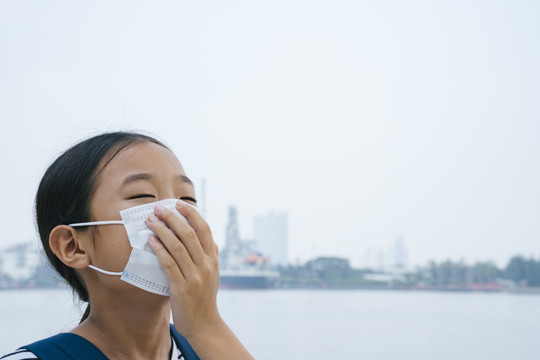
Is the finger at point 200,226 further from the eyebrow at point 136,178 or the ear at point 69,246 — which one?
the ear at point 69,246

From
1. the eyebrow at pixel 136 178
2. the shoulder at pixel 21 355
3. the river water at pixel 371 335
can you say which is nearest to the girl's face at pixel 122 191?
the eyebrow at pixel 136 178

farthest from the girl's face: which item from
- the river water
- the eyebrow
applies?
the river water

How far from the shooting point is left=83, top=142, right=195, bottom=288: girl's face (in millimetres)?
1058

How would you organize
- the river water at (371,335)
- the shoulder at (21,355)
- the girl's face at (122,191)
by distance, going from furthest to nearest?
the river water at (371,335) → the girl's face at (122,191) → the shoulder at (21,355)

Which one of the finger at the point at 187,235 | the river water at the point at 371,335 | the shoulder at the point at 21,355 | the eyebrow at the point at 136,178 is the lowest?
the river water at the point at 371,335

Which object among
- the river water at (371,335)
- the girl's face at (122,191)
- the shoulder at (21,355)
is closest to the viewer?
the shoulder at (21,355)

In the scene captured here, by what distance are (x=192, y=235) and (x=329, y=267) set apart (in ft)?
176

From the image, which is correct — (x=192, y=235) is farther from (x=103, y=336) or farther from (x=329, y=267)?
(x=329, y=267)

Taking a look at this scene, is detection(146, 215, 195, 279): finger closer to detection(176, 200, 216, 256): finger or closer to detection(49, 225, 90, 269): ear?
detection(176, 200, 216, 256): finger

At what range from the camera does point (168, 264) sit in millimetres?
979

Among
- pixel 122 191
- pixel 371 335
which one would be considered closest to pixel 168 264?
pixel 122 191

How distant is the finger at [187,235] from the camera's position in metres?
0.96

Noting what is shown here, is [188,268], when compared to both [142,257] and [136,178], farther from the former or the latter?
[136,178]

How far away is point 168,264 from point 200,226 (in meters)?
0.08
